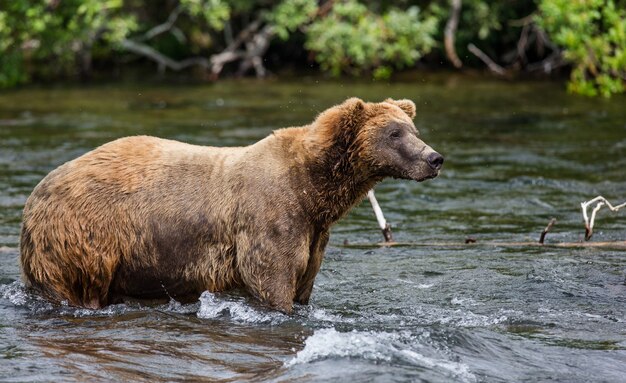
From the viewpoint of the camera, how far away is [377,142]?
736 centimetres

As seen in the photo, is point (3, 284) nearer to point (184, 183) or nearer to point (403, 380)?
point (184, 183)

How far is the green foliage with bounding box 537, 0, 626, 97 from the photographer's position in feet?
58.0

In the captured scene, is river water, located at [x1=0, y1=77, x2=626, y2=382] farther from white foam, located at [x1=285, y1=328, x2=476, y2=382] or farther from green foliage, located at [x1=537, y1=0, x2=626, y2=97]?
green foliage, located at [x1=537, y1=0, x2=626, y2=97]

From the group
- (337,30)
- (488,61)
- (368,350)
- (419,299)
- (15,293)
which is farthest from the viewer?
(488,61)

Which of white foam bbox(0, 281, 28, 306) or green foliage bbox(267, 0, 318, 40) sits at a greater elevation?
green foliage bbox(267, 0, 318, 40)

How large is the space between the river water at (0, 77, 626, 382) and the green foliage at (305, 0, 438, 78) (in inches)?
217

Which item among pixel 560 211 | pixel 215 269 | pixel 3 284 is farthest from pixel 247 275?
pixel 560 211

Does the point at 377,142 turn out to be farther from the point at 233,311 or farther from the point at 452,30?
the point at 452,30

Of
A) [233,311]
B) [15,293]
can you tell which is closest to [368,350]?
[233,311]

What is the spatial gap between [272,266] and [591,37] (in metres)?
13.9

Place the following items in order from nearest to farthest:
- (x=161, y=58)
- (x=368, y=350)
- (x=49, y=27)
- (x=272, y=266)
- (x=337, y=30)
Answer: (x=368, y=350) → (x=272, y=266) → (x=337, y=30) → (x=49, y=27) → (x=161, y=58)

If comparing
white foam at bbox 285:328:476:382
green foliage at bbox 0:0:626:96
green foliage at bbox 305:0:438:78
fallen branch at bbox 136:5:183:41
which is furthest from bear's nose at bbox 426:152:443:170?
fallen branch at bbox 136:5:183:41

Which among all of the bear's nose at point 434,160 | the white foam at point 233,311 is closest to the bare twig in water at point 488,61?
the bear's nose at point 434,160

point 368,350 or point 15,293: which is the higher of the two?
point 368,350
